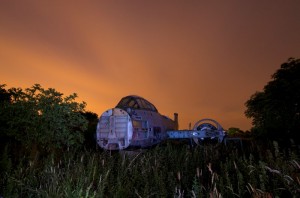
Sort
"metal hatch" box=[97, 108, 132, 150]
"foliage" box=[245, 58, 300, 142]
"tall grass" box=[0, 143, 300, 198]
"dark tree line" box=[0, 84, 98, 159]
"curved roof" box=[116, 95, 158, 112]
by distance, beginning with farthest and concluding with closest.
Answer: "foliage" box=[245, 58, 300, 142] → "curved roof" box=[116, 95, 158, 112] → "metal hatch" box=[97, 108, 132, 150] → "dark tree line" box=[0, 84, 98, 159] → "tall grass" box=[0, 143, 300, 198]

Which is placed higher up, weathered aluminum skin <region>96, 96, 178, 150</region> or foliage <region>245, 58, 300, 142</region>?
foliage <region>245, 58, 300, 142</region>

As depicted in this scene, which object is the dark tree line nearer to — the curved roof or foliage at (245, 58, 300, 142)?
the curved roof

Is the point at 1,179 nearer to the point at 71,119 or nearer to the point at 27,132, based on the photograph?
the point at 27,132

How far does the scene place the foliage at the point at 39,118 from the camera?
1288cm

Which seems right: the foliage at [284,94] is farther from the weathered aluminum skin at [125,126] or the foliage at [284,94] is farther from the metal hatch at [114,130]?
the metal hatch at [114,130]

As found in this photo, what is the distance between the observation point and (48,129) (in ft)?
44.8

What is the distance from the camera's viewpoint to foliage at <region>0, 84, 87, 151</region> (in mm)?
12883

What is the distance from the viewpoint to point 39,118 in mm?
13227

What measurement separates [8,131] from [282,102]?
23.3 meters

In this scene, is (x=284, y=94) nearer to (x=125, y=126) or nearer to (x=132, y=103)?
(x=132, y=103)

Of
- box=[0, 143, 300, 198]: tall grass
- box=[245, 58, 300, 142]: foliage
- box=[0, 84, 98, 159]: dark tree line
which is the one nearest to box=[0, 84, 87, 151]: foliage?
box=[0, 84, 98, 159]: dark tree line

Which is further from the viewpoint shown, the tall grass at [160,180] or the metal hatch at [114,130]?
the metal hatch at [114,130]

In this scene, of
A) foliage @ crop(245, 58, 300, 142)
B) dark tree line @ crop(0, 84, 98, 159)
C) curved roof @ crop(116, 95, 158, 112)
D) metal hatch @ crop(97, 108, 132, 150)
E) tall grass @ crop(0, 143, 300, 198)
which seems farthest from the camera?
foliage @ crop(245, 58, 300, 142)

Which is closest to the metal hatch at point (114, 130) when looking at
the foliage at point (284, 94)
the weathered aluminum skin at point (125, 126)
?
the weathered aluminum skin at point (125, 126)
